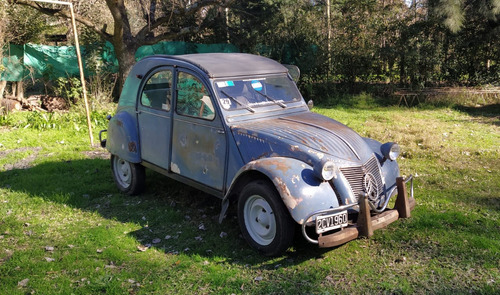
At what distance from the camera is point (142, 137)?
592 centimetres

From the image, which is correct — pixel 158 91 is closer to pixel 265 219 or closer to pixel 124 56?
pixel 265 219

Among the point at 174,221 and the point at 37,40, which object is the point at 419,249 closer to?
the point at 174,221

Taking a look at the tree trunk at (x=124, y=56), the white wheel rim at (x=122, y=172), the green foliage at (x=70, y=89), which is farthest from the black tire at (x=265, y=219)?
the tree trunk at (x=124, y=56)

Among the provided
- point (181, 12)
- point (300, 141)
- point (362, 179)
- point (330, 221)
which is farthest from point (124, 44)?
point (330, 221)

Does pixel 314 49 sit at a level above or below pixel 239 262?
above

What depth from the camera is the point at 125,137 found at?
603 cm

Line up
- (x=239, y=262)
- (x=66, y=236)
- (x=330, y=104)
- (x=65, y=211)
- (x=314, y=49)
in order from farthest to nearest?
(x=314, y=49) < (x=330, y=104) < (x=65, y=211) < (x=66, y=236) < (x=239, y=262)

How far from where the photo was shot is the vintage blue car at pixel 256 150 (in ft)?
13.3

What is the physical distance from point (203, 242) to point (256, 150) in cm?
118

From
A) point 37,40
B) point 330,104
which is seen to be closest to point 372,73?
point 330,104

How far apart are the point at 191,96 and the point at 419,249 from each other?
9.88 ft

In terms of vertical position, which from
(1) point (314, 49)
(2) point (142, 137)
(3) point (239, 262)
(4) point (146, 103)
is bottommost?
(3) point (239, 262)

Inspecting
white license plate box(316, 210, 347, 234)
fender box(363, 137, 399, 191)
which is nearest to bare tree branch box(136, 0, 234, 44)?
fender box(363, 137, 399, 191)

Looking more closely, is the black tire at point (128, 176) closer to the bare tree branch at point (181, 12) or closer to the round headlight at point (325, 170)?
the round headlight at point (325, 170)
